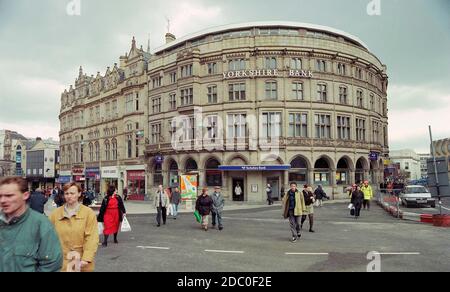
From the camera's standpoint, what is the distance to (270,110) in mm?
30141

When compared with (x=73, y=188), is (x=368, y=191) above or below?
below

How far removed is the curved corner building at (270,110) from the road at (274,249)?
16942mm

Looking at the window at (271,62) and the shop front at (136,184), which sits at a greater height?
the window at (271,62)

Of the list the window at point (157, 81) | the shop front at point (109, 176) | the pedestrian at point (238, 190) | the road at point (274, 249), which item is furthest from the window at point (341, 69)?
the shop front at point (109, 176)

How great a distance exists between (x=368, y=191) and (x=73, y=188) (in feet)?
67.5

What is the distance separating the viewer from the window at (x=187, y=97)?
32.9 m

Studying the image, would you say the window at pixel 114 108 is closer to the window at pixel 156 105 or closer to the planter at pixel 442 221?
the window at pixel 156 105

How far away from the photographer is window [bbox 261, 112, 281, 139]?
29906 mm

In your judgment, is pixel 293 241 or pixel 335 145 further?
pixel 335 145

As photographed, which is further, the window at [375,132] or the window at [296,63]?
the window at [375,132]

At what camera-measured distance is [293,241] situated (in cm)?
1009

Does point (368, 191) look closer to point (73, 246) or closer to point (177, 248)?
point (177, 248)

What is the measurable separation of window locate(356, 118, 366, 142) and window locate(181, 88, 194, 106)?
1824cm
